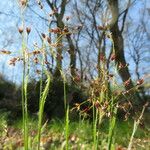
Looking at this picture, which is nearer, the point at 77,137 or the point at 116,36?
the point at 77,137

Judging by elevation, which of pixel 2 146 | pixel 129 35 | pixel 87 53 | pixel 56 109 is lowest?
pixel 2 146

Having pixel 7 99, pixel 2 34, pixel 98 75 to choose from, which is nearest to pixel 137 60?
pixel 2 34

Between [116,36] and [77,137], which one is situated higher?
[116,36]

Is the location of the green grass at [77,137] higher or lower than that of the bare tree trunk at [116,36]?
lower

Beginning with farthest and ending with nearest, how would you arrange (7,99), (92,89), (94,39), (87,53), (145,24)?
(145,24) < (87,53) < (94,39) < (7,99) < (92,89)

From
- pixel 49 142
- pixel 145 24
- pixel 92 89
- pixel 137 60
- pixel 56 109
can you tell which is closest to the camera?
pixel 92 89

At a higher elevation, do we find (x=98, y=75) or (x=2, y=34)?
(x=2, y=34)

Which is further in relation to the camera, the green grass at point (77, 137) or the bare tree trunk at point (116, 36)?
the bare tree trunk at point (116, 36)

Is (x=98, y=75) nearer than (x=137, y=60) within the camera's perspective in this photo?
Yes

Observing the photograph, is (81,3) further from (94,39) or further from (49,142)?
(49,142)

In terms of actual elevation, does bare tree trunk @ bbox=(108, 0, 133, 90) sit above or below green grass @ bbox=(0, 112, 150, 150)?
above

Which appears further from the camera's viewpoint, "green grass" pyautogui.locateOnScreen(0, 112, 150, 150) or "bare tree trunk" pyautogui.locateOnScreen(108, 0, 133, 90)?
"bare tree trunk" pyautogui.locateOnScreen(108, 0, 133, 90)
